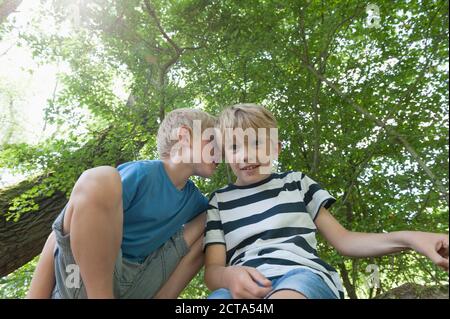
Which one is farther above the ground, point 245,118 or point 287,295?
point 245,118

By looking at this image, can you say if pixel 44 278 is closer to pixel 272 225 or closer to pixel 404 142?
pixel 272 225

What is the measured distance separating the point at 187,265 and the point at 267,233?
1.44 feet

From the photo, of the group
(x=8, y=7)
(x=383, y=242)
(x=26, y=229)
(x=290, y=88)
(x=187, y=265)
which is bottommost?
(x=26, y=229)

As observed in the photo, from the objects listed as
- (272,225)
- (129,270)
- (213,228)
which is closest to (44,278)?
(129,270)

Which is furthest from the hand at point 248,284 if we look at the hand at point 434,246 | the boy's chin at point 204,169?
the boy's chin at point 204,169

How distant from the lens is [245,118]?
72.4 inches

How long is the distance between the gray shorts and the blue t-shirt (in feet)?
0.13

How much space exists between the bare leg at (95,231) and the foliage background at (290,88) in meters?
1.58

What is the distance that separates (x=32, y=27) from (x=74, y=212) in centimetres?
325

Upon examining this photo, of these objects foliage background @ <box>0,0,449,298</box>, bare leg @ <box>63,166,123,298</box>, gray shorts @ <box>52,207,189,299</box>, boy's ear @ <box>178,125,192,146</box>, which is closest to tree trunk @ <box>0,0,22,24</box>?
foliage background @ <box>0,0,449,298</box>

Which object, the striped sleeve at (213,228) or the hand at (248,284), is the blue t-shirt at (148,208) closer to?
the striped sleeve at (213,228)

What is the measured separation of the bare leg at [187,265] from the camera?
5.91 ft

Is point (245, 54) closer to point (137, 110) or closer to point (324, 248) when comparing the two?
point (137, 110)

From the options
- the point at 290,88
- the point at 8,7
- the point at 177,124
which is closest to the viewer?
the point at 177,124
